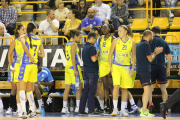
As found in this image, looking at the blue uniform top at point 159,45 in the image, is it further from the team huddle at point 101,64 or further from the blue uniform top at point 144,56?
the blue uniform top at point 144,56

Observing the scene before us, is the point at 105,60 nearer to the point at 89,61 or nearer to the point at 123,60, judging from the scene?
the point at 89,61

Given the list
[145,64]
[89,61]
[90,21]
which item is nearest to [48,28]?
[90,21]

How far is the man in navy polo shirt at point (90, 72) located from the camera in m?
7.52

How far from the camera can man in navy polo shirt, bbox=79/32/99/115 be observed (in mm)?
7520

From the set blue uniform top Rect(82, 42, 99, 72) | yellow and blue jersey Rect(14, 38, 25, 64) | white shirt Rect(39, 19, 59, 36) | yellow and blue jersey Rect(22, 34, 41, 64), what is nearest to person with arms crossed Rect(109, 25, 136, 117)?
blue uniform top Rect(82, 42, 99, 72)

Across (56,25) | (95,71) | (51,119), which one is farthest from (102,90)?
(56,25)

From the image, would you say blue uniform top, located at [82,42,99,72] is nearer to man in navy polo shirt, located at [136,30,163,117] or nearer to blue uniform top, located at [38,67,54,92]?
man in navy polo shirt, located at [136,30,163,117]

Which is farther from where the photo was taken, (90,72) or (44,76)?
(44,76)

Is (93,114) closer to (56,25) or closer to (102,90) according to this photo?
(102,90)

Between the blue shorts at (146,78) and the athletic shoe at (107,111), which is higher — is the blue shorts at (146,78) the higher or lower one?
the higher one

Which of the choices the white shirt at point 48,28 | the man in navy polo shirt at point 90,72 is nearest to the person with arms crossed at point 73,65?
the man in navy polo shirt at point 90,72

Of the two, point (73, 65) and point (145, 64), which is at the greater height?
point (145, 64)

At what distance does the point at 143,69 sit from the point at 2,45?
4841mm

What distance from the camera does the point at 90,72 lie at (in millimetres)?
7578
